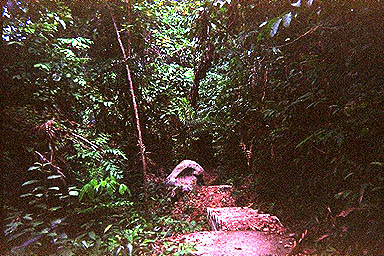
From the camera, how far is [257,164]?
13.6 feet

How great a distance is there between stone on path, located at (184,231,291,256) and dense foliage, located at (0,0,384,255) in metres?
0.24

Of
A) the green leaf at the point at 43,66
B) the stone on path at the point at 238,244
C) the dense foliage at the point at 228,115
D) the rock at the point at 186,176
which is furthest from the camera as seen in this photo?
the rock at the point at 186,176

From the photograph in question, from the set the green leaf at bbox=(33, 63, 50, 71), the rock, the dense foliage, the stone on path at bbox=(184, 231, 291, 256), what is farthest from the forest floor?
the rock

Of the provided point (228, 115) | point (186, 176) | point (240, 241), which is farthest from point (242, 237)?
point (186, 176)

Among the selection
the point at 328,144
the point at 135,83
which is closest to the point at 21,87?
the point at 135,83

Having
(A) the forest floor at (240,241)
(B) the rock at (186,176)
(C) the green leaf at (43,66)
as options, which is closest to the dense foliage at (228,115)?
(C) the green leaf at (43,66)

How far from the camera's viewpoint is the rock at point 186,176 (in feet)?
18.4

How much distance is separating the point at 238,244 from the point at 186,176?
3.39m

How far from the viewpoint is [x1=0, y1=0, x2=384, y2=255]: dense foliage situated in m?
2.02

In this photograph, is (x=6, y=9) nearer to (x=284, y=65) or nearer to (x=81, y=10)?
(x=81, y=10)

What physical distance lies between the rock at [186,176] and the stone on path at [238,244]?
2798mm

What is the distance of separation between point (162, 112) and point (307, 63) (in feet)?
12.6

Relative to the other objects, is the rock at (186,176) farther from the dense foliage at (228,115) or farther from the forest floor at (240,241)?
the forest floor at (240,241)

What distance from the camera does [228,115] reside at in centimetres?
544
